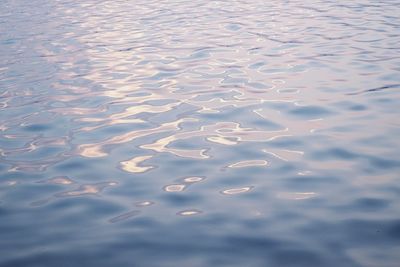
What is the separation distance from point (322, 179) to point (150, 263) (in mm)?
1981

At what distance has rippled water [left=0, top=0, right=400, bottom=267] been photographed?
3775 mm

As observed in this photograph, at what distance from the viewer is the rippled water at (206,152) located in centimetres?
378

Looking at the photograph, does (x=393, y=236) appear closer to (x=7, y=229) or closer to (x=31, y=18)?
(x=7, y=229)

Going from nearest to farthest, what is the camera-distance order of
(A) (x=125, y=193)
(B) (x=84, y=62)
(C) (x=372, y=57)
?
(A) (x=125, y=193) < (C) (x=372, y=57) < (B) (x=84, y=62)

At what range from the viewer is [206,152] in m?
5.46

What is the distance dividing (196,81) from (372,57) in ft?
11.2

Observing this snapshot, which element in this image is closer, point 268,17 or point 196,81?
point 196,81

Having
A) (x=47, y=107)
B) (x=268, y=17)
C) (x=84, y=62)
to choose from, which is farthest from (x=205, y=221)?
(x=268, y=17)

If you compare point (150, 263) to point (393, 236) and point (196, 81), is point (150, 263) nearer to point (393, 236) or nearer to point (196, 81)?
point (393, 236)

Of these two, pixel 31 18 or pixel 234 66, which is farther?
pixel 31 18

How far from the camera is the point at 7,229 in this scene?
414 cm

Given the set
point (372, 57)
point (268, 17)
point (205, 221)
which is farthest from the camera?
point (268, 17)

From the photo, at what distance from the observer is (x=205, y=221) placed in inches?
161

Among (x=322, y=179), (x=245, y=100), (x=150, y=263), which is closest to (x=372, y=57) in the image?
(x=245, y=100)
